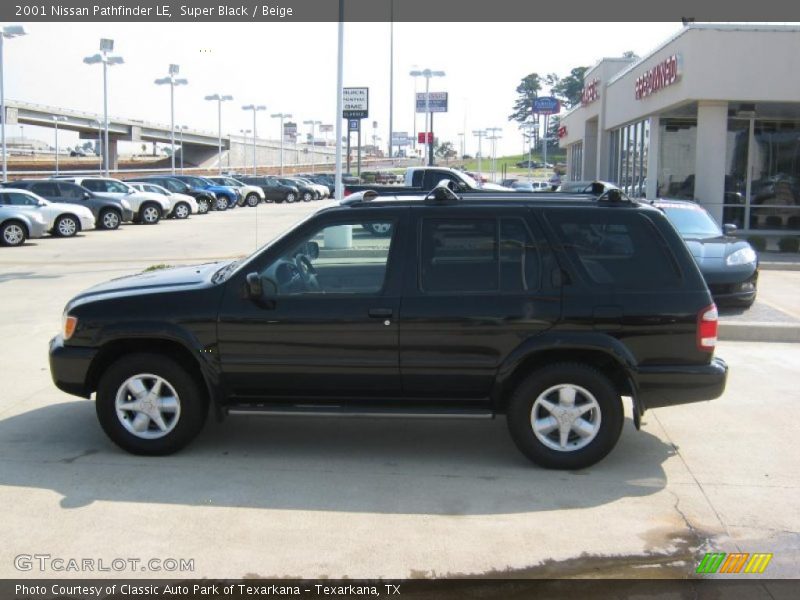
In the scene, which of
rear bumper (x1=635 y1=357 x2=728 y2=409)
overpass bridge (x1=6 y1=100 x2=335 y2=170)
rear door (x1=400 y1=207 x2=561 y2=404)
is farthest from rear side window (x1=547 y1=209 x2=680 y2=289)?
overpass bridge (x1=6 y1=100 x2=335 y2=170)

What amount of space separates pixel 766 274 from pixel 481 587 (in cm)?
1481

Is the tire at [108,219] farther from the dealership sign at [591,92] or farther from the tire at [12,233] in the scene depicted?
the dealership sign at [591,92]

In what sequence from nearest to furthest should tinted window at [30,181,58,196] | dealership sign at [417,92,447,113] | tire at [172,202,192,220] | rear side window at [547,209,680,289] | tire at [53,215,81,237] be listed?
rear side window at [547,209,680,289], tire at [53,215,81,237], tinted window at [30,181,58,196], tire at [172,202,192,220], dealership sign at [417,92,447,113]

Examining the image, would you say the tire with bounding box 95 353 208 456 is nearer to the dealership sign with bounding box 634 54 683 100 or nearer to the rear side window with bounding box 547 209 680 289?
the rear side window with bounding box 547 209 680 289

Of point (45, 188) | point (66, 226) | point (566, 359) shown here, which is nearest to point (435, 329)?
point (566, 359)

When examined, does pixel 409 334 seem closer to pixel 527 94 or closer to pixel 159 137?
pixel 159 137

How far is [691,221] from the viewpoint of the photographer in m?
13.8

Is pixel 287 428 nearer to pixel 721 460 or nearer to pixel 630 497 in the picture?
pixel 630 497

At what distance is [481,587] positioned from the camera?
429 centimetres

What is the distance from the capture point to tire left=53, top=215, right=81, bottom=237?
2475 cm

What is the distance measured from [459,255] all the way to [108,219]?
24327mm

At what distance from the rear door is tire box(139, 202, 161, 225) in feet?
89.3

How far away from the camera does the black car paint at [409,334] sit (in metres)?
5.73

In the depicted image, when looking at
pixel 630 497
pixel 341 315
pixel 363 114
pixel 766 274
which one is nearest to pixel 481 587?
pixel 630 497
